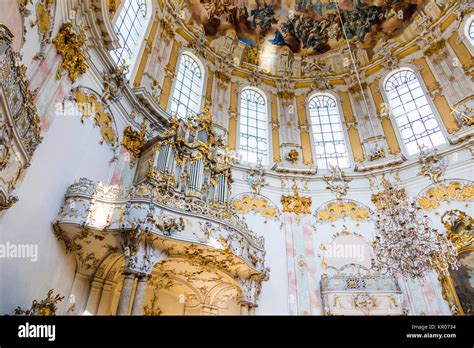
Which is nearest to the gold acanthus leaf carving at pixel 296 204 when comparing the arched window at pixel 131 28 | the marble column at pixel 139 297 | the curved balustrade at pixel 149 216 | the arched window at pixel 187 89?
the curved balustrade at pixel 149 216

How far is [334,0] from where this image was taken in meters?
19.8

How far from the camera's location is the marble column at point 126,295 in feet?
24.0

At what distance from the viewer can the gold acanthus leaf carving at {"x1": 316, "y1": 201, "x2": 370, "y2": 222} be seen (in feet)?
46.2

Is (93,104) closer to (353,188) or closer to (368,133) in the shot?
(353,188)

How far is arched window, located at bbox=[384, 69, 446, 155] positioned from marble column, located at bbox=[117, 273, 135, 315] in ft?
44.6

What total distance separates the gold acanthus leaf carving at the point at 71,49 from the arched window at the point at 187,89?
5.64 metres

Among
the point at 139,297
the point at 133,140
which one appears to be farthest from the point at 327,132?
the point at 139,297

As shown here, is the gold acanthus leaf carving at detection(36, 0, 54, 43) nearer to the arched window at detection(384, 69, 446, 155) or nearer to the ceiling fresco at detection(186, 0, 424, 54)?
the ceiling fresco at detection(186, 0, 424, 54)

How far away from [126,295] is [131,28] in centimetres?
1128

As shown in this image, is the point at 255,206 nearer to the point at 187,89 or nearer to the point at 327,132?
the point at 327,132

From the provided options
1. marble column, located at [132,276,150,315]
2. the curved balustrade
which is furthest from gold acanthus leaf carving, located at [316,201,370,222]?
marble column, located at [132,276,150,315]

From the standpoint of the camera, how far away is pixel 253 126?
691 inches

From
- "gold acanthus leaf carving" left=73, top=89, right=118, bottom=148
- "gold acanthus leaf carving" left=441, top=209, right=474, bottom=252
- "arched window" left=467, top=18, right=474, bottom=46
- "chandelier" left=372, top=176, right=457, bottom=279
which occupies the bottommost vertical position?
"chandelier" left=372, top=176, right=457, bottom=279

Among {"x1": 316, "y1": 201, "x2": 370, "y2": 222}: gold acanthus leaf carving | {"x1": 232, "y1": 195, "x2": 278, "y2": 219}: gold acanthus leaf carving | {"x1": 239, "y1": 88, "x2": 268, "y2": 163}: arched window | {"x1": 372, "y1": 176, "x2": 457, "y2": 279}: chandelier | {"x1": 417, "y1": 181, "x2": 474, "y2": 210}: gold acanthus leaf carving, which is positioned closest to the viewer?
{"x1": 372, "y1": 176, "x2": 457, "y2": 279}: chandelier
